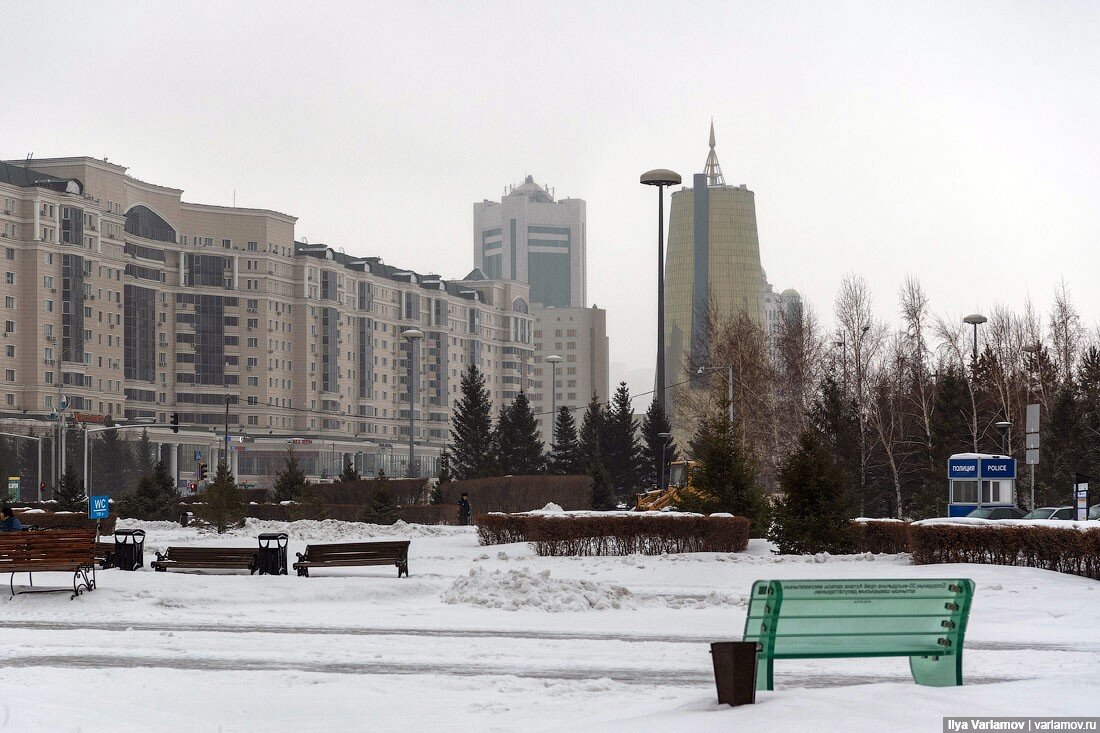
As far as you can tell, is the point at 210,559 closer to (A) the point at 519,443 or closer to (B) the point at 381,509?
(B) the point at 381,509

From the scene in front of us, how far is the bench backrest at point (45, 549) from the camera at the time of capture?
19328mm

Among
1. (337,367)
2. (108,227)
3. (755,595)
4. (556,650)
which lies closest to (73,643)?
(556,650)

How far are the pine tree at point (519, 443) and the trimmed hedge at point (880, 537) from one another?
45.1 metres

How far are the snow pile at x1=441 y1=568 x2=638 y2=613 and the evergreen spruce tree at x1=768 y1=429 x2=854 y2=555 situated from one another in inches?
400

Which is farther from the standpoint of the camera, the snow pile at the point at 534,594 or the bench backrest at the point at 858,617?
the snow pile at the point at 534,594

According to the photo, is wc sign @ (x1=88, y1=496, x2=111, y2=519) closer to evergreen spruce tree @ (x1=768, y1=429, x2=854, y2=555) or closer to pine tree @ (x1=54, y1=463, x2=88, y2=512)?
pine tree @ (x1=54, y1=463, x2=88, y2=512)

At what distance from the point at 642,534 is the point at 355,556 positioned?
8.15 meters

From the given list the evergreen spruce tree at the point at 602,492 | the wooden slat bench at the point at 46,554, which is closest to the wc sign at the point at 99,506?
the wooden slat bench at the point at 46,554

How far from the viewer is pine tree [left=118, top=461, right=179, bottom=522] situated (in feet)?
193

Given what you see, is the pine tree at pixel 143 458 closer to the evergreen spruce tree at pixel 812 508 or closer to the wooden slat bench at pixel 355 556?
the evergreen spruce tree at pixel 812 508

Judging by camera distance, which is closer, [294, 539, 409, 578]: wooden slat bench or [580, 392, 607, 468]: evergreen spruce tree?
[294, 539, 409, 578]: wooden slat bench

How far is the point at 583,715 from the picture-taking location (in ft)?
32.5

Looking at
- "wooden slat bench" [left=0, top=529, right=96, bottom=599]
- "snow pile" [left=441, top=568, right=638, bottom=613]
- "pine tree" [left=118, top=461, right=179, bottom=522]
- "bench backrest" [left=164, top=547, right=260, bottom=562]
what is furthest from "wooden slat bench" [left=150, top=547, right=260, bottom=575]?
"pine tree" [left=118, top=461, right=179, bottom=522]

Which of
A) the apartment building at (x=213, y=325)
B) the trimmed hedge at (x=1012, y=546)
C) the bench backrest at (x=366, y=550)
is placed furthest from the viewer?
the apartment building at (x=213, y=325)
